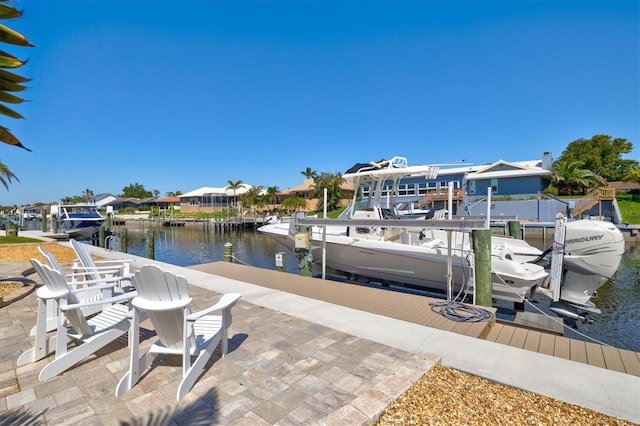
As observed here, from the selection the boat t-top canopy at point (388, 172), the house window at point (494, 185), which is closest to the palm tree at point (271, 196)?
the house window at point (494, 185)

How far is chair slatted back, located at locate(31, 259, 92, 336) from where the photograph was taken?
10.3 feet

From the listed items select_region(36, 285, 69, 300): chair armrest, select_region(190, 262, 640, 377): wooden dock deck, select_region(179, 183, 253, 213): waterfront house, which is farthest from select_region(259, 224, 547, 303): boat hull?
select_region(179, 183, 253, 213): waterfront house

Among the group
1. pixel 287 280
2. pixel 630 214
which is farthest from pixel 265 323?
pixel 630 214

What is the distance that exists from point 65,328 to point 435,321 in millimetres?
4770

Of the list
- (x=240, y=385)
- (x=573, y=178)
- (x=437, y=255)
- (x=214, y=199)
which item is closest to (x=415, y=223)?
(x=437, y=255)

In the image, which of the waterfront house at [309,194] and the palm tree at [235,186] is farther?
the palm tree at [235,186]

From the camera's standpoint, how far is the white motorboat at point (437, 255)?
22.4 feet

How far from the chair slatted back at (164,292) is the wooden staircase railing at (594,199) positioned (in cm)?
3068

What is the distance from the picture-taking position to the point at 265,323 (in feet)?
15.6

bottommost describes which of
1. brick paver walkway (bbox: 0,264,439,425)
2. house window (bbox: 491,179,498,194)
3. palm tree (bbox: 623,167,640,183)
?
brick paver walkway (bbox: 0,264,439,425)

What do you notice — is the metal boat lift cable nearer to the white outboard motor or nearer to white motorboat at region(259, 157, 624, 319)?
white motorboat at region(259, 157, 624, 319)

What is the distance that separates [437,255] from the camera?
8.30 metres

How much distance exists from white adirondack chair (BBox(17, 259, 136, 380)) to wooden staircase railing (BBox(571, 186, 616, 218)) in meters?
31.0

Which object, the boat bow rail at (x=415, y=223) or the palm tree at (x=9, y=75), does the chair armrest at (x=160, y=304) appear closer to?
the palm tree at (x=9, y=75)
